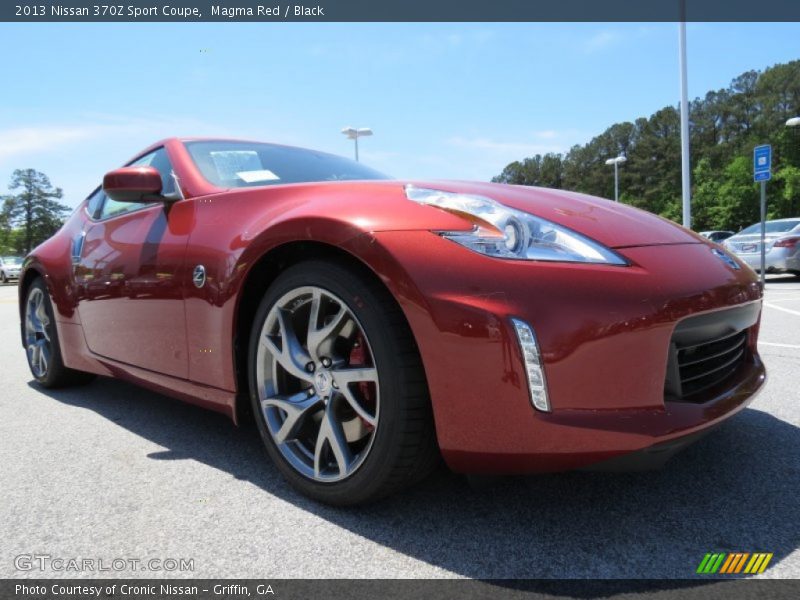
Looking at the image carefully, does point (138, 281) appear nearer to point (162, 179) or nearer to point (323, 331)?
point (162, 179)

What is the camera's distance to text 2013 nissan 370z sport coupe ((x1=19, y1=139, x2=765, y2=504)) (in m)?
1.50

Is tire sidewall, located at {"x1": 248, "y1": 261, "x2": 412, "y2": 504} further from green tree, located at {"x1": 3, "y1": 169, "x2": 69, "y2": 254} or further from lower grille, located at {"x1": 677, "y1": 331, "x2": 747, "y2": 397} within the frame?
green tree, located at {"x1": 3, "y1": 169, "x2": 69, "y2": 254}

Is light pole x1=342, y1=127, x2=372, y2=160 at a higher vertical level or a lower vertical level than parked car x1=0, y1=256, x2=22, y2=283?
higher

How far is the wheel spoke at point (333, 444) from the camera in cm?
179

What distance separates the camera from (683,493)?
1.85m

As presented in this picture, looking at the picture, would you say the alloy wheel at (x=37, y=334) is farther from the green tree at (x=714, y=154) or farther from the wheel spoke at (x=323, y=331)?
the green tree at (x=714, y=154)

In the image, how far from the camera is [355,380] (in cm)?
176

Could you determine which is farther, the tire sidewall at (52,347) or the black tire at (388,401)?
the tire sidewall at (52,347)

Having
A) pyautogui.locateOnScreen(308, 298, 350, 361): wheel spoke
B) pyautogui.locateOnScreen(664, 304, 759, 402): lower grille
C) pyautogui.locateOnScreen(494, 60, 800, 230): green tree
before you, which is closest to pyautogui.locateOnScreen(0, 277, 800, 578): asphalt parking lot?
pyautogui.locateOnScreen(664, 304, 759, 402): lower grille

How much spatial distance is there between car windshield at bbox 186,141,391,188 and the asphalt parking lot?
116cm

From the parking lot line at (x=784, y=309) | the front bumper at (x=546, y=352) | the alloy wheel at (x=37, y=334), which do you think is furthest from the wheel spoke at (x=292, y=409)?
the parking lot line at (x=784, y=309)

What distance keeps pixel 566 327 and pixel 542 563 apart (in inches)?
24.2

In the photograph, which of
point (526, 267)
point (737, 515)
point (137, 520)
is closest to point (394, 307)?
point (526, 267)

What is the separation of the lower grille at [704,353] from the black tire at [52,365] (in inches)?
132
